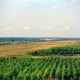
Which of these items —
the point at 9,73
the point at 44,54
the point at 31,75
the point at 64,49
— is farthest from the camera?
the point at 64,49

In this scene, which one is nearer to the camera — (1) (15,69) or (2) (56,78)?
(2) (56,78)

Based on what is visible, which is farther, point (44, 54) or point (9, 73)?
point (44, 54)

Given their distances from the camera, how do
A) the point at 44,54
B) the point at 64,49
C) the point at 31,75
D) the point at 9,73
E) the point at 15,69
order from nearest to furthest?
the point at 31,75, the point at 9,73, the point at 15,69, the point at 44,54, the point at 64,49

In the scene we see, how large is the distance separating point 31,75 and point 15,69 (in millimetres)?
6621

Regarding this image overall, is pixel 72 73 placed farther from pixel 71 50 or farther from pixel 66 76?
pixel 71 50

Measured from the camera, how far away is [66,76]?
33.9 m

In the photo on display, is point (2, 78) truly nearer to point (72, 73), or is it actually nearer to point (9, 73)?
point (9, 73)

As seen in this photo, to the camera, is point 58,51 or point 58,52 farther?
point 58,51

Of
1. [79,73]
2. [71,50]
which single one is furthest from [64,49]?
[79,73]

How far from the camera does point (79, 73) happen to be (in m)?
35.1

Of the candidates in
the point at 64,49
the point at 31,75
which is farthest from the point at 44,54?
the point at 31,75

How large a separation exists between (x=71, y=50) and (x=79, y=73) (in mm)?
45540

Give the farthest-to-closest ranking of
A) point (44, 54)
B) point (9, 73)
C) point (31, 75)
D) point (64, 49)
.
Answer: point (64, 49) < point (44, 54) < point (9, 73) < point (31, 75)

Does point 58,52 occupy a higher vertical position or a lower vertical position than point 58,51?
lower
